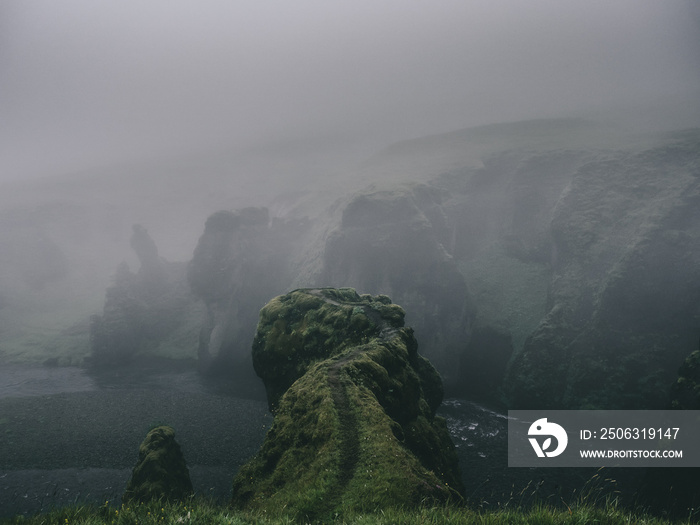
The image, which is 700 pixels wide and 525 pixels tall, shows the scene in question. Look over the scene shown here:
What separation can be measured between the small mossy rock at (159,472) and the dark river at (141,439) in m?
5.02

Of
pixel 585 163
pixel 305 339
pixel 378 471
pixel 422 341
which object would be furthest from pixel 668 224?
pixel 378 471

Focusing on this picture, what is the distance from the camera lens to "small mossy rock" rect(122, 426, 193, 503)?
22297mm

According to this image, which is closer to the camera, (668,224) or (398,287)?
(668,224)

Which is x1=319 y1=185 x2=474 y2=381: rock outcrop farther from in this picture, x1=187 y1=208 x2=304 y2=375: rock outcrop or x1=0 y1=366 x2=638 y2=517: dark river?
x1=187 y1=208 x2=304 y2=375: rock outcrop

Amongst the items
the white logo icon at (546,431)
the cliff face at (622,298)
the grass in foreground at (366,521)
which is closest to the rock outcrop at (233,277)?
the cliff face at (622,298)

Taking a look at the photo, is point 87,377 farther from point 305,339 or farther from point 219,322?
point 305,339

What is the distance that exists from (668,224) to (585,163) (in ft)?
87.3

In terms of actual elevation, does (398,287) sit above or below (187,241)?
below

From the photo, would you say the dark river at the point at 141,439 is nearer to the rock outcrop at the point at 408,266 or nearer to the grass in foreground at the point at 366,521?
the rock outcrop at the point at 408,266

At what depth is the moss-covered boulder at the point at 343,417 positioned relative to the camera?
10773mm

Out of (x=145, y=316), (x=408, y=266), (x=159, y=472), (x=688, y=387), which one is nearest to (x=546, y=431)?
(x=688, y=387)

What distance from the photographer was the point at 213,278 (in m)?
76.3

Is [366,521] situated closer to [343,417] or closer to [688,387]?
[343,417]

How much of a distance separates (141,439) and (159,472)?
2337cm
